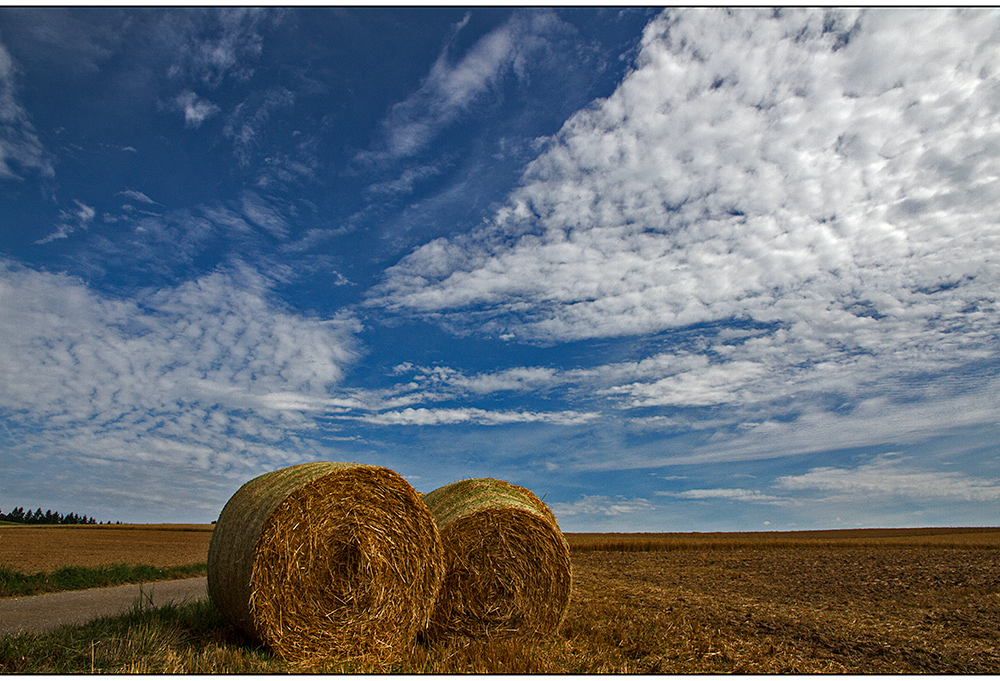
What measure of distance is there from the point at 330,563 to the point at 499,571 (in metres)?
2.11

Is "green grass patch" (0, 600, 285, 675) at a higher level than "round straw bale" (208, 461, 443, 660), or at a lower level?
lower

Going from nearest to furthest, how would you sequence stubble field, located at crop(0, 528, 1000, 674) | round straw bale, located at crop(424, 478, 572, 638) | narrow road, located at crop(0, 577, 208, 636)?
stubble field, located at crop(0, 528, 1000, 674)
round straw bale, located at crop(424, 478, 572, 638)
narrow road, located at crop(0, 577, 208, 636)

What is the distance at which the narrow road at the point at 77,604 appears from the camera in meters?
8.52

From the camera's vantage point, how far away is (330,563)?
257 inches

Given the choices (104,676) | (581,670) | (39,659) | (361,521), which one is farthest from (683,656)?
(39,659)

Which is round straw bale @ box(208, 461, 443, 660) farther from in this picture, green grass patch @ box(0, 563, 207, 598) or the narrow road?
green grass patch @ box(0, 563, 207, 598)

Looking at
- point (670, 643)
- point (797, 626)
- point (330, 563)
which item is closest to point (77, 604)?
point (330, 563)

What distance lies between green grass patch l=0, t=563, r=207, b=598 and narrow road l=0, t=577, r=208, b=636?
46 cm

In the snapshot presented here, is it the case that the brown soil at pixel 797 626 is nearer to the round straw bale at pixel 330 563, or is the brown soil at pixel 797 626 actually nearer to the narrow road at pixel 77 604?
the round straw bale at pixel 330 563

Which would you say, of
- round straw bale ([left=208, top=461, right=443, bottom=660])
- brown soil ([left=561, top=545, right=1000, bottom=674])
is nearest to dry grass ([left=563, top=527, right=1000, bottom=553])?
brown soil ([left=561, top=545, right=1000, bottom=674])

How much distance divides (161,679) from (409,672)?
2.30 m

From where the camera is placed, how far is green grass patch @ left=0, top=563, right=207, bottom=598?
1337 cm

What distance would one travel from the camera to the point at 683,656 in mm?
6531

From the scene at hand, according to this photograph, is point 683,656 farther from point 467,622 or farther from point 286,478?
point 286,478
